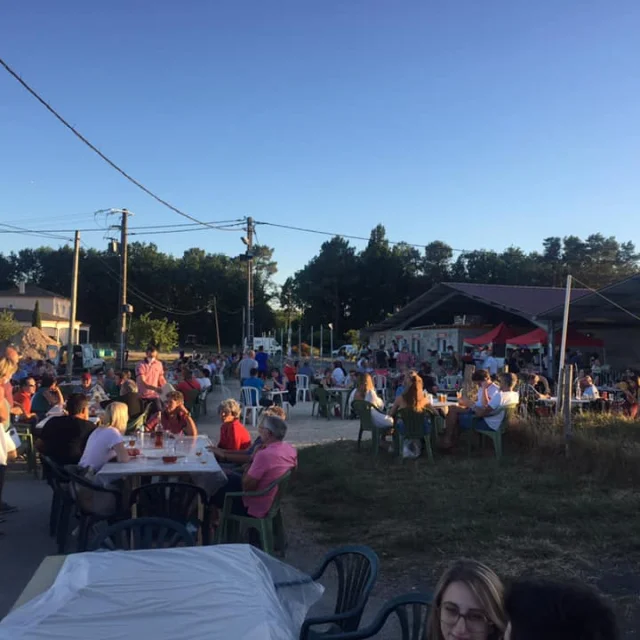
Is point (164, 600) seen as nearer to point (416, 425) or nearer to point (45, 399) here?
point (416, 425)

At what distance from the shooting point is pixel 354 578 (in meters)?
3.12

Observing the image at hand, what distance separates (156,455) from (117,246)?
25.2 metres

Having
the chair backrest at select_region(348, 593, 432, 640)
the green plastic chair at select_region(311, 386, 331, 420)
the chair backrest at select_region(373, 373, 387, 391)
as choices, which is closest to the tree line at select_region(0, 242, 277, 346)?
the chair backrest at select_region(373, 373, 387, 391)


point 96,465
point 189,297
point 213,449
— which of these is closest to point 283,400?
point 213,449

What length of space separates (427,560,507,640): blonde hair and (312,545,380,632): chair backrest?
Result: 0.91 m

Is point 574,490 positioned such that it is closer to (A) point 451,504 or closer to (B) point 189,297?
(A) point 451,504

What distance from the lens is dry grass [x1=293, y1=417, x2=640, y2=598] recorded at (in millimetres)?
5062

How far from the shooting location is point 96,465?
5.31 meters

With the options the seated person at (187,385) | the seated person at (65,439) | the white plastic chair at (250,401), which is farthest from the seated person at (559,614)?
the white plastic chair at (250,401)

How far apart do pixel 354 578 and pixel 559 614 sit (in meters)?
1.98

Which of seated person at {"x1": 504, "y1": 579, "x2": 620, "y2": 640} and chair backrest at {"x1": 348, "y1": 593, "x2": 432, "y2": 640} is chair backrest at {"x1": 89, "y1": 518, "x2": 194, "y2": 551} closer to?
chair backrest at {"x1": 348, "y1": 593, "x2": 432, "y2": 640}

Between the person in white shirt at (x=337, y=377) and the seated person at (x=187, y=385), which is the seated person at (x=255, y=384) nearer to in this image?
the seated person at (x=187, y=385)

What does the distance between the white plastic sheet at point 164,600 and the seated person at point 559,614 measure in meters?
1.04

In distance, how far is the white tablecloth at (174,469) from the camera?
508 cm
